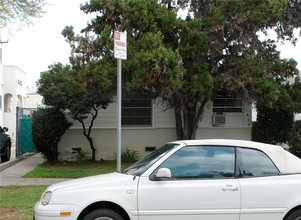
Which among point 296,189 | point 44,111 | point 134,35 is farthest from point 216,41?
point 296,189

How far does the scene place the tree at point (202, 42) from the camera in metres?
13.1

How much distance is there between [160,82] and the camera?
1277 centimetres

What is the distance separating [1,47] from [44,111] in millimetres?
15762

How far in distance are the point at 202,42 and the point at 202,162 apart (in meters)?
7.93

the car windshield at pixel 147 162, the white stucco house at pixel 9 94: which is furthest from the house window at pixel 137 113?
the white stucco house at pixel 9 94

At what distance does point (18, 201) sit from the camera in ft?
30.8

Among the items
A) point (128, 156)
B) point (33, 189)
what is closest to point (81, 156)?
point (128, 156)

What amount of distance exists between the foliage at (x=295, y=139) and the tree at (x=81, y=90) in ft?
22.9

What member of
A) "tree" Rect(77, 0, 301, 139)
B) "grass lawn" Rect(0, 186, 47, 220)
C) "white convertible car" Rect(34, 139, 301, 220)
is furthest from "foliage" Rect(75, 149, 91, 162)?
"white convertible car" Rect(34, 139, 301, 220)

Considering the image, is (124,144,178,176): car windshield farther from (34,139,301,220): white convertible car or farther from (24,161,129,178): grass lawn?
(24,161,129,178): grass lawn

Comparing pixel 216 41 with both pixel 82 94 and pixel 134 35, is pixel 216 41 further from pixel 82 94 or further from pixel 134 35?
pixel 82 94

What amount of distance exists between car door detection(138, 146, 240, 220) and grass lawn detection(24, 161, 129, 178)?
25.7 feet

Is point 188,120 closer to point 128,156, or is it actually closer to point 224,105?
point 224,105

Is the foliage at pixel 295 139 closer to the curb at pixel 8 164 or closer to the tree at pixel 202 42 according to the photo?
the tree at pixel 202 42
